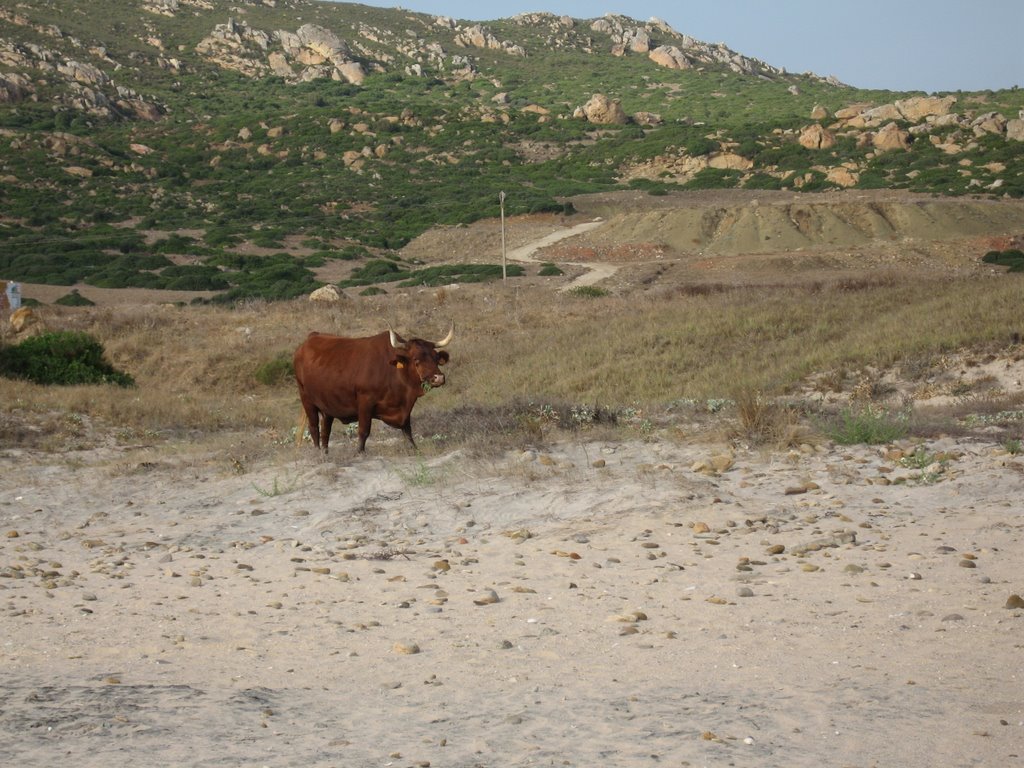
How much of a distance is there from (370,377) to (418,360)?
0.65 metres

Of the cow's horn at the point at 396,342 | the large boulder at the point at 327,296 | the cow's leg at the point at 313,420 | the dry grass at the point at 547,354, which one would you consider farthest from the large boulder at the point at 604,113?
the cow's horn at the point at 396,342

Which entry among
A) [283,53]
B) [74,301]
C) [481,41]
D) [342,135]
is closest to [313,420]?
[74,301]

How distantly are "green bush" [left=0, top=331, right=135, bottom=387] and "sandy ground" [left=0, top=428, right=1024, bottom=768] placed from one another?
10769 mm

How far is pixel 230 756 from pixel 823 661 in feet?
10.2

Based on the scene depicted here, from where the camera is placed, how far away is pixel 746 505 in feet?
29.3

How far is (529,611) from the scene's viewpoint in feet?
22.8

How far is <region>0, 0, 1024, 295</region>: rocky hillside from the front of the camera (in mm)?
65688

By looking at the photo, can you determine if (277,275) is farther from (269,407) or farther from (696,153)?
(696,153)

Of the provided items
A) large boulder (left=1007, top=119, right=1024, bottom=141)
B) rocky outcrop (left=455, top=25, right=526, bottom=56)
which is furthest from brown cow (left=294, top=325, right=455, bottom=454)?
rocky outcrop (left=455, top=25, right=526, bottom=56)

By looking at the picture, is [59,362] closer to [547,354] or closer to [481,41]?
[547,354]

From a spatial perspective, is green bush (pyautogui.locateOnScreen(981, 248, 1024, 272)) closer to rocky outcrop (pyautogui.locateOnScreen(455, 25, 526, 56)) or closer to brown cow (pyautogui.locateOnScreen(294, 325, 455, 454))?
brown cow (pyautogui.locateOnScreen(294, 325, 455, 454))

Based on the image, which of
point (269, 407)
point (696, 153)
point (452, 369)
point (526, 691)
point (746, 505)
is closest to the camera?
point (526, 691)

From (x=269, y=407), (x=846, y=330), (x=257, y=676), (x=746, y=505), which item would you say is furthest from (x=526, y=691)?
(x=846, y=330)

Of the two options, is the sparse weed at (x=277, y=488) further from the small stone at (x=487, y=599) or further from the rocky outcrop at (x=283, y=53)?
the rocky outcrop at (x=283, y=53)
